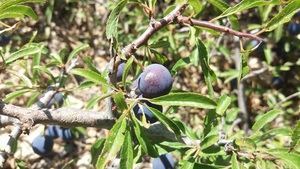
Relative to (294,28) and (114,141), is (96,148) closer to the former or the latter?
(114,141)

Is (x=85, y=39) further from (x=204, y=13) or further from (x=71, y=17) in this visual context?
(x=204, y=13)

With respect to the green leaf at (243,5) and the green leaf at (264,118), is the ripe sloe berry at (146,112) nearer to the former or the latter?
the green leaf at (243,5)

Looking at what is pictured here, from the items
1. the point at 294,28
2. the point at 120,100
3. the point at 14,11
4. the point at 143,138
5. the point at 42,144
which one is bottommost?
the point at 42,144

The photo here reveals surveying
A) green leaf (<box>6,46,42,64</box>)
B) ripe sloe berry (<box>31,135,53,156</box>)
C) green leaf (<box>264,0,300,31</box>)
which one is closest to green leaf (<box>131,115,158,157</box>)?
green leaf (<box>264,0,300,31</box>)

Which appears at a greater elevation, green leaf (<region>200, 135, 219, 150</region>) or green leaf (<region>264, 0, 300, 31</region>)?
green leaf (<region>264, 0, 300, 31</region>)

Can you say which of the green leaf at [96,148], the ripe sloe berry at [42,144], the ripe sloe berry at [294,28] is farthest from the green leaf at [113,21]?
the ripe sloe berry at [294,28]

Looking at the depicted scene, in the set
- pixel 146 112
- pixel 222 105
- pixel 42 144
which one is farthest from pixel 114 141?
pixel 42 144

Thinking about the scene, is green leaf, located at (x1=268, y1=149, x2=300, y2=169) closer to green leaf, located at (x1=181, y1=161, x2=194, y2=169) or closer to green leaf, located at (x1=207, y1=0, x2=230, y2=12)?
green leaf, located at (x1=181, y1=161, x2=194, y2=169)
